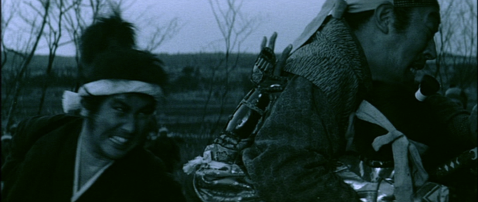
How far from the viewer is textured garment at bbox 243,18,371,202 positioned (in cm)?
142

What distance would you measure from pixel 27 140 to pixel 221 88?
3663 mm

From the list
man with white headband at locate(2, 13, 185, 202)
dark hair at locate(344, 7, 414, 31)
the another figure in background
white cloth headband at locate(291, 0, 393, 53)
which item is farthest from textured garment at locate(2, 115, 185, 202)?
the another figure in background

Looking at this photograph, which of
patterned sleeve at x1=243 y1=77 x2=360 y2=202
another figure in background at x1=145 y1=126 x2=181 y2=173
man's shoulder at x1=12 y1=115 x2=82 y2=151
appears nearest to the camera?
patterned sleeve at x1=243 y1=77 x2=360 y2=202

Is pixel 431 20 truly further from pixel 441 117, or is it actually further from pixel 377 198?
pixel 377 198

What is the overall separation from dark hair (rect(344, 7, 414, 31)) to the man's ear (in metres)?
0.01

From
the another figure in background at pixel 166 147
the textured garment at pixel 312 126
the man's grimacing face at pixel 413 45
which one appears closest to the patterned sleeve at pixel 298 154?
the textured garment at pixel 312 126

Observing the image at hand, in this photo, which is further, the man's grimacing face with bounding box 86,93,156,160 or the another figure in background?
the another figure in background

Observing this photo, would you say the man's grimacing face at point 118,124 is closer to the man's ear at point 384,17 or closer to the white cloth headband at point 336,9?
the white cloth headband at point 336,9

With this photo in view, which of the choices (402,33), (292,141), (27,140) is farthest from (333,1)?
(27,140)

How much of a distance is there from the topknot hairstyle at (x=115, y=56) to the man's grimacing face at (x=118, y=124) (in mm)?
63

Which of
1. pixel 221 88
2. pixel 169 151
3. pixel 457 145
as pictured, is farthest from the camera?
pixel 221 88

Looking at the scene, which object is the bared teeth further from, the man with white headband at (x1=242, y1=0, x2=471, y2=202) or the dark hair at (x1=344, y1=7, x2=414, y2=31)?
→ the dark hair at (x1=344, y1=7, x2=414, y2=31)

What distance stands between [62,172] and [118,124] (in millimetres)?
200

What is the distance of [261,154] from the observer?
1.44 metres
